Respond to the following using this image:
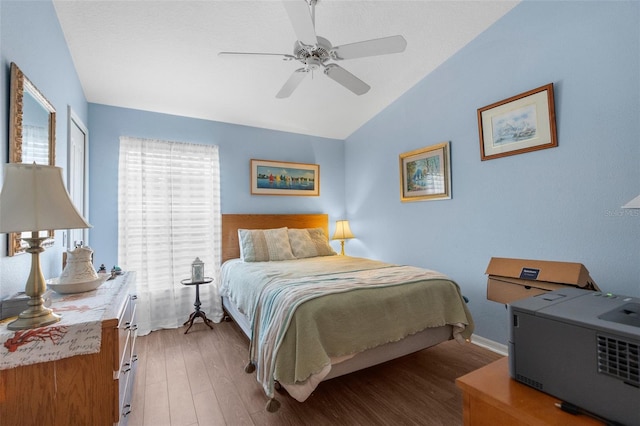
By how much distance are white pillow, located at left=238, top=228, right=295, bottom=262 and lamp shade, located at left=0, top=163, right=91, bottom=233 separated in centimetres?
230

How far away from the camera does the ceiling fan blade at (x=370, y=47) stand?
6.04ft

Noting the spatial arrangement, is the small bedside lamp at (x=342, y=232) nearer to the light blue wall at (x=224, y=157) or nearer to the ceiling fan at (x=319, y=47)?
the light blue wall at (x=224, y=157)

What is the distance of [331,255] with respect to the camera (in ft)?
12.7

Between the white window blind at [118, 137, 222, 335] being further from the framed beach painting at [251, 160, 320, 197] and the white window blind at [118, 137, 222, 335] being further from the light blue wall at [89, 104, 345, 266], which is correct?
the framed beach painting at [251, 160, 320, 197]

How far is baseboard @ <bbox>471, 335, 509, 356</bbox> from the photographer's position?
2.56 metres

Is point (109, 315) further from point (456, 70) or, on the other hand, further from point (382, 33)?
point (456, 70)

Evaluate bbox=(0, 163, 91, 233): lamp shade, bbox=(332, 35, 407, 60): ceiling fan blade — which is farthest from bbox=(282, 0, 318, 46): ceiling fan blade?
bbox=(0, 163, 91, 233): lamp shade

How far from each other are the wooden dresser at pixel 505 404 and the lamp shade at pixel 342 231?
3498 mm

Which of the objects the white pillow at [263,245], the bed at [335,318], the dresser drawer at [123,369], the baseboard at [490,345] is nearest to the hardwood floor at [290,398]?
the baseboard at [490,345]

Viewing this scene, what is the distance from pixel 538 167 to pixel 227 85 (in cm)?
304

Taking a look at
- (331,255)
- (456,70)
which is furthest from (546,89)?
(331,255)

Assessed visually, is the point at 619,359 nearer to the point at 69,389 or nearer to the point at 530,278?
the point at 530,278

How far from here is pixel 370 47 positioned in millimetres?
1913

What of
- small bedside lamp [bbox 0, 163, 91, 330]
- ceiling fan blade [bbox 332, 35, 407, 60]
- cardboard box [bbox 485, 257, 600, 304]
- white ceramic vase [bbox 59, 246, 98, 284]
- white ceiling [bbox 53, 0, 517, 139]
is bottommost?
cardboard box [bbox 485, 257, 600, 304]
